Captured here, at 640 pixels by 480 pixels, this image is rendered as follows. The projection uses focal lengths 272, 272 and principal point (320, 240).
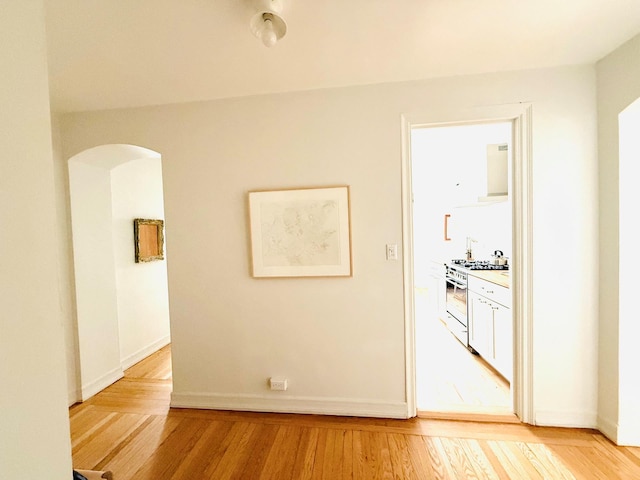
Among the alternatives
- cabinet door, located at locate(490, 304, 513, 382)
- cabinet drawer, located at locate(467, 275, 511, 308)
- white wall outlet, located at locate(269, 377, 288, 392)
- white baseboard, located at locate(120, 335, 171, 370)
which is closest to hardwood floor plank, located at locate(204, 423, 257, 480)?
Result: white wall outlet, located at locate(269, 377, 288, 392)

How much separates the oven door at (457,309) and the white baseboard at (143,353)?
12.8 ft

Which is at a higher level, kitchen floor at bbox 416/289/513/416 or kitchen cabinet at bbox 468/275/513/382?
kitchen cabinet at bbox 468/275/513/382

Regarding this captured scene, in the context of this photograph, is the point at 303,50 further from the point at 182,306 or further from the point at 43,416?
the point at 182,306

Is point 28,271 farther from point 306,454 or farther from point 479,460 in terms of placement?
point 479,460

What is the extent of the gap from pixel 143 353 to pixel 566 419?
4162mm

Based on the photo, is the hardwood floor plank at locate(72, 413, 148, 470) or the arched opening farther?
the arched opening

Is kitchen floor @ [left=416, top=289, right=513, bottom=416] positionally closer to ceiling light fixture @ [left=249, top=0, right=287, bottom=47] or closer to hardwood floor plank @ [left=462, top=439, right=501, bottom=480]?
hardwood floor plank @ [left=462, top=439, right=501, bottom=480]

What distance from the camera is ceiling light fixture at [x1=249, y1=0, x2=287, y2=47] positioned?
4.19 feet

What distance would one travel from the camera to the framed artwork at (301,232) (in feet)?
6.91

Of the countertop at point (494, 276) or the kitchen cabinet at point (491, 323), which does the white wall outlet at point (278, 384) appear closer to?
the kitchen cabinet at point (491, 323)

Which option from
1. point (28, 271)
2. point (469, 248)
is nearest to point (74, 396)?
point (28, 271)

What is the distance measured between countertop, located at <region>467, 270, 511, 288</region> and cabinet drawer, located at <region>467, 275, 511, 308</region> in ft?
0.11

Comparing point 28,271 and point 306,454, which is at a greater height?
point 28,271

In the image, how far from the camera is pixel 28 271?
0.52 meters
